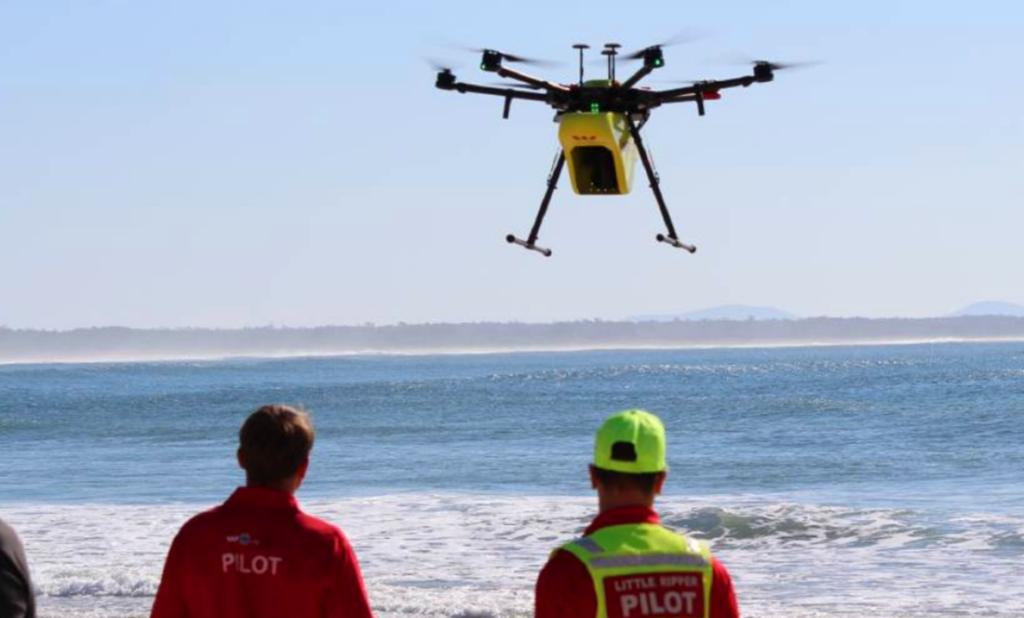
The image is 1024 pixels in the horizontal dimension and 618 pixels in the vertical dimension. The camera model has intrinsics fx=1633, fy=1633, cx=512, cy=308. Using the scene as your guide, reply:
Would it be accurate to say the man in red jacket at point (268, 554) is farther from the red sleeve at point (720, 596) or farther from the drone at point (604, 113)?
the drone at point (604, 113)

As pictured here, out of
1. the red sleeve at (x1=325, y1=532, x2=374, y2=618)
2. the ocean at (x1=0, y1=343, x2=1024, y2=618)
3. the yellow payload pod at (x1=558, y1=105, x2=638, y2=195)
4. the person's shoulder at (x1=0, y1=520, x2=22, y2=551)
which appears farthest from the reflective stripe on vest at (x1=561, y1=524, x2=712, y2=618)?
the yellow payload pod at (x1=558, y1=105, x2=638, y2=195)

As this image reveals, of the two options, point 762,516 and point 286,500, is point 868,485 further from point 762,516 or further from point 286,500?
point 286,500

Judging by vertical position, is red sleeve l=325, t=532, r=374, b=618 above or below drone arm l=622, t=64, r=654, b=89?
below

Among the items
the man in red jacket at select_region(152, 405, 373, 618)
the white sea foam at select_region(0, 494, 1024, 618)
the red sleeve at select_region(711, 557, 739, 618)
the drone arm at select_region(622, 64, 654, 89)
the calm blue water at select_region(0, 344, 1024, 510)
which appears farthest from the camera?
the calm blue water at select_region(0, 344, 1024, 510)

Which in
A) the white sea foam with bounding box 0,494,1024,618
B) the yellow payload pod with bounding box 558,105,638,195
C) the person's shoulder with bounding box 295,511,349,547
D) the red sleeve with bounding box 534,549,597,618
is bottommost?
the white sea foam with bounding box 0,494,1024,618

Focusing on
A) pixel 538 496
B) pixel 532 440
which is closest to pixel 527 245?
pixel 538 496

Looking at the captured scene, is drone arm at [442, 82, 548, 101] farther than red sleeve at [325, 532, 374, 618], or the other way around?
drone arm at [442, 82, 548, 101]

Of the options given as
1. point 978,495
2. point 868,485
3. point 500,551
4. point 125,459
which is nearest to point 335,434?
point 125,459

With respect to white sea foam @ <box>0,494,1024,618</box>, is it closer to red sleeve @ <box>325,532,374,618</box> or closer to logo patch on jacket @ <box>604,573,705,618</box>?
red sleeve @ <box>325,532,374,618</box>
